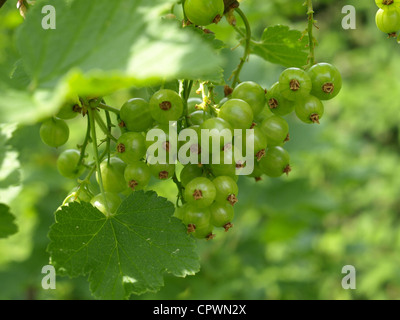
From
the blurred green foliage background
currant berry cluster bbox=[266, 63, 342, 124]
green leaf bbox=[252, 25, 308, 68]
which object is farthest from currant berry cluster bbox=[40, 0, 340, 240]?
the blurred green foliage background

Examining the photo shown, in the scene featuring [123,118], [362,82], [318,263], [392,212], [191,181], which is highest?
[362,82]

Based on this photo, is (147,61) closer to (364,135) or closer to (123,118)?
(123,118)

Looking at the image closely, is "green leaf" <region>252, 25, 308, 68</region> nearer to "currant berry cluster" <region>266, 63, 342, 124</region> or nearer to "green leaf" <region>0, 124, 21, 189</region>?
"currant berry cluster" <region>266, 63, 342, 124</region>

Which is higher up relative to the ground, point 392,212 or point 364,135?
point 364,135

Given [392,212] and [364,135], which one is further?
[364,135]

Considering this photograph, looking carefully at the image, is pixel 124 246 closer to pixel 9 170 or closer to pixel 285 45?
pixel 9 170

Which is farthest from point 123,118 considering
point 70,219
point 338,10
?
point 338,10
